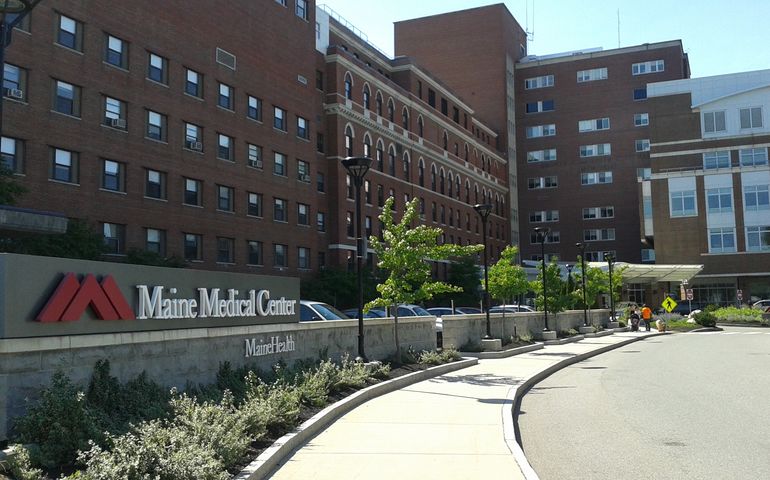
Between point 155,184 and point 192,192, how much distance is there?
9.63ft

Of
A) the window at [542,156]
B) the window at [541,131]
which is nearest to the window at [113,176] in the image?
the window at [542,156]

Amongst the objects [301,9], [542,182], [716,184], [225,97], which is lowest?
[716,184]

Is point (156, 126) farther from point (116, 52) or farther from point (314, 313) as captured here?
point (314, 313)

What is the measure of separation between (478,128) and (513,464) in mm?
80411

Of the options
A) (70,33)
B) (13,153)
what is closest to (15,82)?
(13,153)

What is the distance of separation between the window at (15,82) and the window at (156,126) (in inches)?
293

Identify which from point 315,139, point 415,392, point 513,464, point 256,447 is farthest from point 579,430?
point 315,139

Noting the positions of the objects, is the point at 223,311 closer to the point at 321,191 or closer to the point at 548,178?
the point at 321,191

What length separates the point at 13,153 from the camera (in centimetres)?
3091

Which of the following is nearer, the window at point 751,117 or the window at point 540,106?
the window at point 751,117

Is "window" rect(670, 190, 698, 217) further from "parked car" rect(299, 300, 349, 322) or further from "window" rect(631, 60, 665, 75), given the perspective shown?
"parked car" rect(299, 300, 349, 322)

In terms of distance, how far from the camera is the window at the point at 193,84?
41125 millimetres

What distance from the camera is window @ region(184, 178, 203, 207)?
40.7 metres

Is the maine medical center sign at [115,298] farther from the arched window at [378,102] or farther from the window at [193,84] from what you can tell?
the arched window at [378,102]
